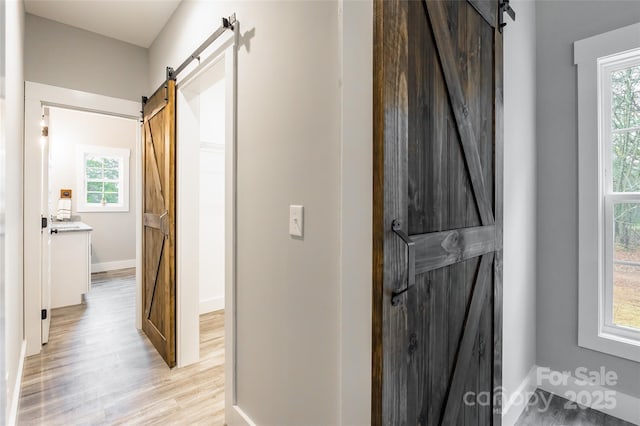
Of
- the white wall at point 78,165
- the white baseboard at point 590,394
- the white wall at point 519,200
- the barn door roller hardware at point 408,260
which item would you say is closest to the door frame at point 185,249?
the barn door roller hardware at point 408,260

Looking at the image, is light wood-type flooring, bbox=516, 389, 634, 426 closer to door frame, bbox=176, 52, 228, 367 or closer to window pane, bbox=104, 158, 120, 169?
door frame, bbox=176, 52, 228, 367

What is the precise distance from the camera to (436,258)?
1.16 m

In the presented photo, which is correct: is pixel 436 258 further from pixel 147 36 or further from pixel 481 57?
pixel 147 36

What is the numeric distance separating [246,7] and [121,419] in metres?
2.37

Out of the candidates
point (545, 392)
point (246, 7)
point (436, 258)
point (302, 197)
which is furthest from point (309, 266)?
point (545, 392)

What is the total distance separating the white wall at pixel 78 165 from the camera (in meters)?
5.37

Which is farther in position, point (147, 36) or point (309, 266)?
point (147, 36)

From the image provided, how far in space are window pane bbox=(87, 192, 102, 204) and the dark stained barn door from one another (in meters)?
6.41

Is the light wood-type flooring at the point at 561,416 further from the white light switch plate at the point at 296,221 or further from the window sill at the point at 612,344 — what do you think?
the white light switch plate at the point at 296,221

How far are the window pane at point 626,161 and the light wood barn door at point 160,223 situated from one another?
9.83 feet

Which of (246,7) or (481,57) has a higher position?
(246,7)

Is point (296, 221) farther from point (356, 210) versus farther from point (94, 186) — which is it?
point (94, 186)

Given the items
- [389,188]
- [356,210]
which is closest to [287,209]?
[356,210]

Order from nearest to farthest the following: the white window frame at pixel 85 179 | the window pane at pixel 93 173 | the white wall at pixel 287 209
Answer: the white wall at pixel 287 209 < the white window frame at pixel 85 179 < the window pane at pixel 93 173
